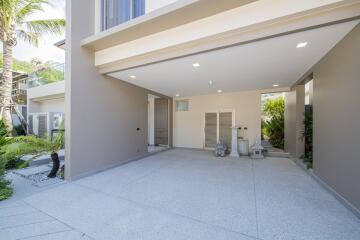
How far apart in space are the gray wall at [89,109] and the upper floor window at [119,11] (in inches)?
13.0

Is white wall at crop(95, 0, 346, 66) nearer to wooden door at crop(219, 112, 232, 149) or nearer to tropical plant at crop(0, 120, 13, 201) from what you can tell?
tropical plant at crop(0, 120, 13, 201)

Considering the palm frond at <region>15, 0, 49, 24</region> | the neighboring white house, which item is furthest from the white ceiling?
the neighboring white house

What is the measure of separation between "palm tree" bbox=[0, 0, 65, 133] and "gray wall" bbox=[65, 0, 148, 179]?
149 inches

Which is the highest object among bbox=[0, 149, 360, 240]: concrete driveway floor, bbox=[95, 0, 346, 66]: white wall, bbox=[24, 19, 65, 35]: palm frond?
bbox=[24, 19, 65, 35]: palm frond

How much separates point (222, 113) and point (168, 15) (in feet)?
17.9

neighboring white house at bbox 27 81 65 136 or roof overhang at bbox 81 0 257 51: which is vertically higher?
roof overhang at bbox 81 0 257 51

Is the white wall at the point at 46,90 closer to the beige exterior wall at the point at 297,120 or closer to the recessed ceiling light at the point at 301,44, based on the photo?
the recessed ceiling light at the point at 301,44

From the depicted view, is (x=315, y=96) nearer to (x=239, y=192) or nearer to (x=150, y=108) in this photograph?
(x=239, y=192)

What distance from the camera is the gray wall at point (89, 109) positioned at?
12.6ft

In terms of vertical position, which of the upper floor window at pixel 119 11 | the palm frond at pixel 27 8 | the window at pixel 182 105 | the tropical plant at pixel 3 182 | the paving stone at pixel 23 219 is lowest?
the paving stone at pixel 23 219

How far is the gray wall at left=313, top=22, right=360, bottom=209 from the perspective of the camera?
2.44 m

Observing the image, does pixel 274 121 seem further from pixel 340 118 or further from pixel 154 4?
pixel 154 4

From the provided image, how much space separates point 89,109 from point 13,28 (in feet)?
17.9

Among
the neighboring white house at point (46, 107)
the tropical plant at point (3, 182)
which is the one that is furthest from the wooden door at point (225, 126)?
the neighboring white house at point (46, 107)
